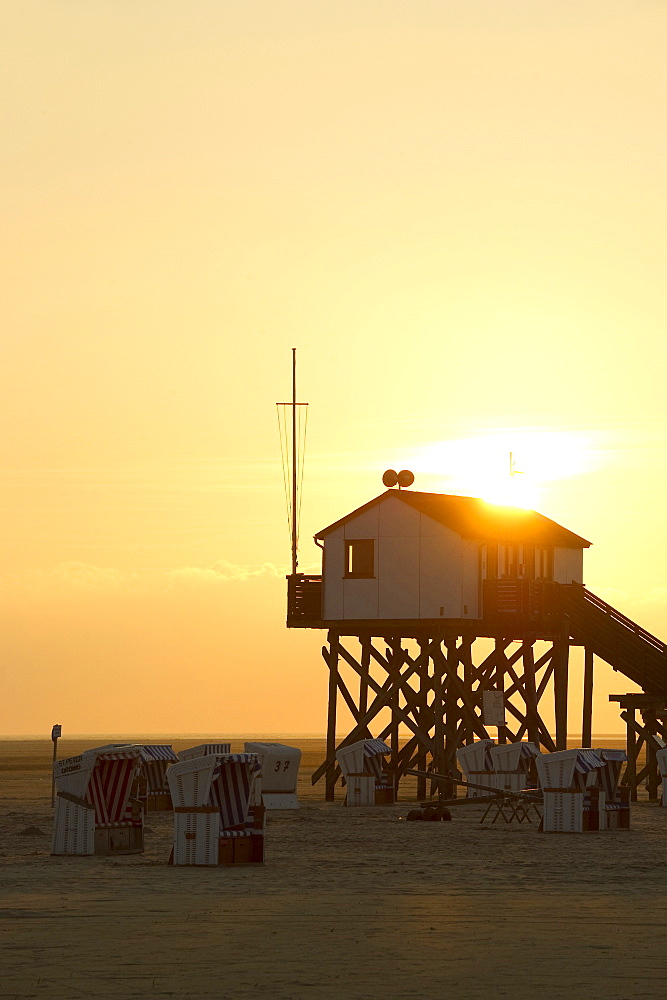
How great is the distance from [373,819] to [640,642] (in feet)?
38.3

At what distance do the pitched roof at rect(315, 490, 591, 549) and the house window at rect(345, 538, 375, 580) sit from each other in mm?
721

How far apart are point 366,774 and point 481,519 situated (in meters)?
7.55

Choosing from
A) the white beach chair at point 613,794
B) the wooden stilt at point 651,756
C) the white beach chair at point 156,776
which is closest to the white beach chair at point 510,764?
the wooden stilt at point 651,756

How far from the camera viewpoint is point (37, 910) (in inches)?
659

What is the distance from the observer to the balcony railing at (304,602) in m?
45.9

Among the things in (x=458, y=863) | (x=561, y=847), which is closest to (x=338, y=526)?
(x=561, y=847)

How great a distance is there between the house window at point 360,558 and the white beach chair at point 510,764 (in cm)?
606

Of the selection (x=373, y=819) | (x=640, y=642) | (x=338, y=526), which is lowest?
(x=373, y=819)

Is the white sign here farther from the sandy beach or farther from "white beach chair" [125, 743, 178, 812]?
the sandy beach

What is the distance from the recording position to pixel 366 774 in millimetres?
41844

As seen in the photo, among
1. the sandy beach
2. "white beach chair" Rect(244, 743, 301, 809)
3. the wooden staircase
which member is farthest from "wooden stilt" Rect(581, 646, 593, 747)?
the sandy beach

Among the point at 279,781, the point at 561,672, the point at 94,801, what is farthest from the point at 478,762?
the point at 94,801

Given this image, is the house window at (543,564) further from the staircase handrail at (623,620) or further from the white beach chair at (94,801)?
the white beach chair at (94,801)

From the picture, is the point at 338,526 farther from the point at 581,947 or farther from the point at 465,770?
the point at 581,947
